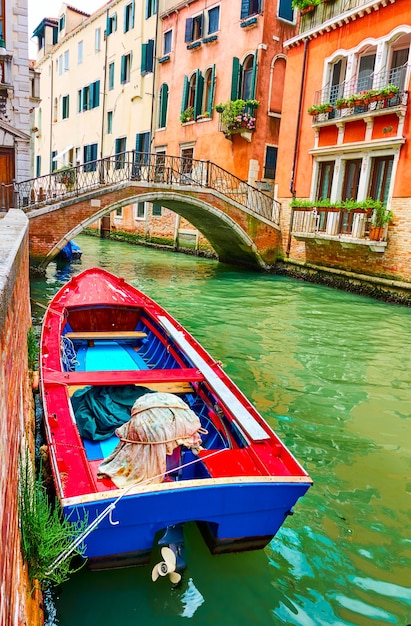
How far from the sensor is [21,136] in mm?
12617

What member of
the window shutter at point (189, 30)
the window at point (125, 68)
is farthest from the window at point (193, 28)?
the window at point (125, 68)

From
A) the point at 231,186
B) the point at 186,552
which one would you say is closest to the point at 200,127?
the point at 231,186

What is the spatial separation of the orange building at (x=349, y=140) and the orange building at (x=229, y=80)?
4.25 feet

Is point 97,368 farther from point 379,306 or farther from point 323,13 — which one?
point 323,13

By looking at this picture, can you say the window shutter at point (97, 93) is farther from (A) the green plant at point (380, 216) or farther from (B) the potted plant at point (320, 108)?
(A) the green plant at point (380, 216)

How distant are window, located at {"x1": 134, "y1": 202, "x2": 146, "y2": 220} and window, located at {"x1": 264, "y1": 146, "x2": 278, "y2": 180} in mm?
6060

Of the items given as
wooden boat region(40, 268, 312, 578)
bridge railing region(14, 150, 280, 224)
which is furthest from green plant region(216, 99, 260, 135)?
wooden boat region(40, 268, 312, 578)

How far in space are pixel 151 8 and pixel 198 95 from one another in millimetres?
4826

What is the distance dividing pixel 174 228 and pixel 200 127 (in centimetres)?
348

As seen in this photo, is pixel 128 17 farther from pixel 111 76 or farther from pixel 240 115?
pixel 240 115

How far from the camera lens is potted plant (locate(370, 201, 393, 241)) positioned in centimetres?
1034

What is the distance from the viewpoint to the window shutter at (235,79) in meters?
14.7

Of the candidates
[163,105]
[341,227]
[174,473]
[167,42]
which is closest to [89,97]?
[167,42]

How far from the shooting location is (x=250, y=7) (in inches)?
565
